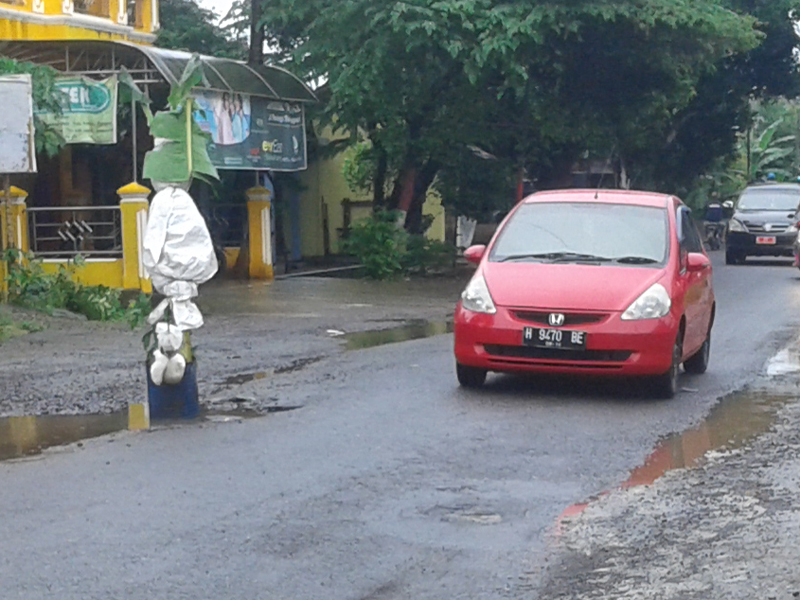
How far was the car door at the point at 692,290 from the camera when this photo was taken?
1141 cm

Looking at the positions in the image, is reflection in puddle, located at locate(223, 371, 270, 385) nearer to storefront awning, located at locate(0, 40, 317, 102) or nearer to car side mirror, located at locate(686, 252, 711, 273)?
car side mirror, located at locate(686, 252, 711, 273)

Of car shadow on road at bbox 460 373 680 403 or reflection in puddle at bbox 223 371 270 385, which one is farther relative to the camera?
reflection in puddle at bbox 223 371 270 385

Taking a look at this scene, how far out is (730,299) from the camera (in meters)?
21.4

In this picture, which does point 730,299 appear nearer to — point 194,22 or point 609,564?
point 609,564

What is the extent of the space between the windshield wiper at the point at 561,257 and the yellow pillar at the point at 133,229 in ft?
34.7

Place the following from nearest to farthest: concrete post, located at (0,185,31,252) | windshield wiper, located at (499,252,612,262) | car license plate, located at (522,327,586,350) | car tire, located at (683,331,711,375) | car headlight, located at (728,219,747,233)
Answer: car license plate, located at (522,327,586,350) < windshield wiper, located at (499,252,612,262) < car tire, located at (683,331,711,375) < concrete post, located at (0,185,31,252) < car headlight, located at (728,219,747,233)

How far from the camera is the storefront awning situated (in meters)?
21.1

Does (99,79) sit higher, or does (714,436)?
(99,79)

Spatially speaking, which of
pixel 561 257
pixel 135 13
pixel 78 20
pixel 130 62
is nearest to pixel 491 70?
pixel 130 62

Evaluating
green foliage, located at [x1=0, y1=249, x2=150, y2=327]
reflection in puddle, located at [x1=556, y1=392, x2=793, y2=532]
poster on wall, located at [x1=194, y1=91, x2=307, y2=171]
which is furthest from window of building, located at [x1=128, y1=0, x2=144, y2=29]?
reflection in puddle, located at [x1=556, y1=392, x2=793, y2=532]

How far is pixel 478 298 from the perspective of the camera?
35.4 ft

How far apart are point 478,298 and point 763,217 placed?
22903mm

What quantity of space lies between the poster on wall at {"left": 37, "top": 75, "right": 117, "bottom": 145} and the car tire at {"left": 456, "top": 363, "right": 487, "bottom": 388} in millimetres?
11254

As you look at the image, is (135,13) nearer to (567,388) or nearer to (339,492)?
(567,388)
